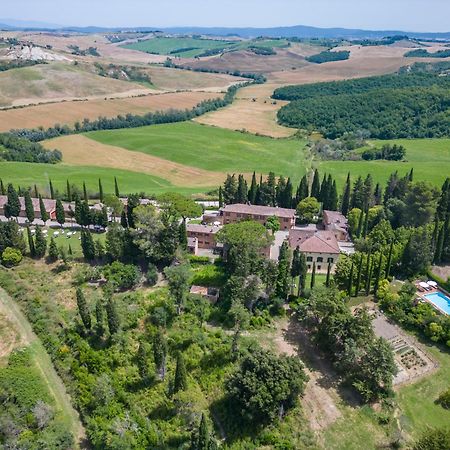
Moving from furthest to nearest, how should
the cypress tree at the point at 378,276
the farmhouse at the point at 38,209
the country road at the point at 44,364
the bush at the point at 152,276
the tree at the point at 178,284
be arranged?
1. the farmhouse at the point at 38,209
2. the bush at the point at 152,276
3. the cypress tree at the point at 378,276
4. the tree at the point at 178,284
5. the country road at the point at 44,364

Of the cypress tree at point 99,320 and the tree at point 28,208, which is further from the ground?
the tree at point 28,208

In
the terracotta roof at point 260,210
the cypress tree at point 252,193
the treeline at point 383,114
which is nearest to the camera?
the terracotta roof at point 260,210

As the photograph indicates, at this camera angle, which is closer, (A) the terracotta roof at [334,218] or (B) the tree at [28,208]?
(B) the tree at [28,208]

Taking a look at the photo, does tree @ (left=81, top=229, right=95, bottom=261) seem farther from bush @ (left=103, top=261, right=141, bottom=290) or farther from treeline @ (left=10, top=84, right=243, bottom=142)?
treeline @ (left=10, top=84, right=243, bottom=142)

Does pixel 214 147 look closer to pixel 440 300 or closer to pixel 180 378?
pixel 440 300

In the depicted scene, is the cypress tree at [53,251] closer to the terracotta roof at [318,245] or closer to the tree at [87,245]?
the tree at [87,245]

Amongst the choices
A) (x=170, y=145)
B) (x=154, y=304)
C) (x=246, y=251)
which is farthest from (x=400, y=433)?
(x=170, y=145)

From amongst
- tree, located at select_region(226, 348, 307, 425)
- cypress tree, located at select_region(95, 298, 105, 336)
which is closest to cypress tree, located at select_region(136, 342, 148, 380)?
cypress tree, located at select_region(95, 298, 105, 336)

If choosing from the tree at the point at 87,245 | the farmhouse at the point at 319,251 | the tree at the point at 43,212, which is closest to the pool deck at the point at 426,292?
the farmhouse at the point at 319,251
